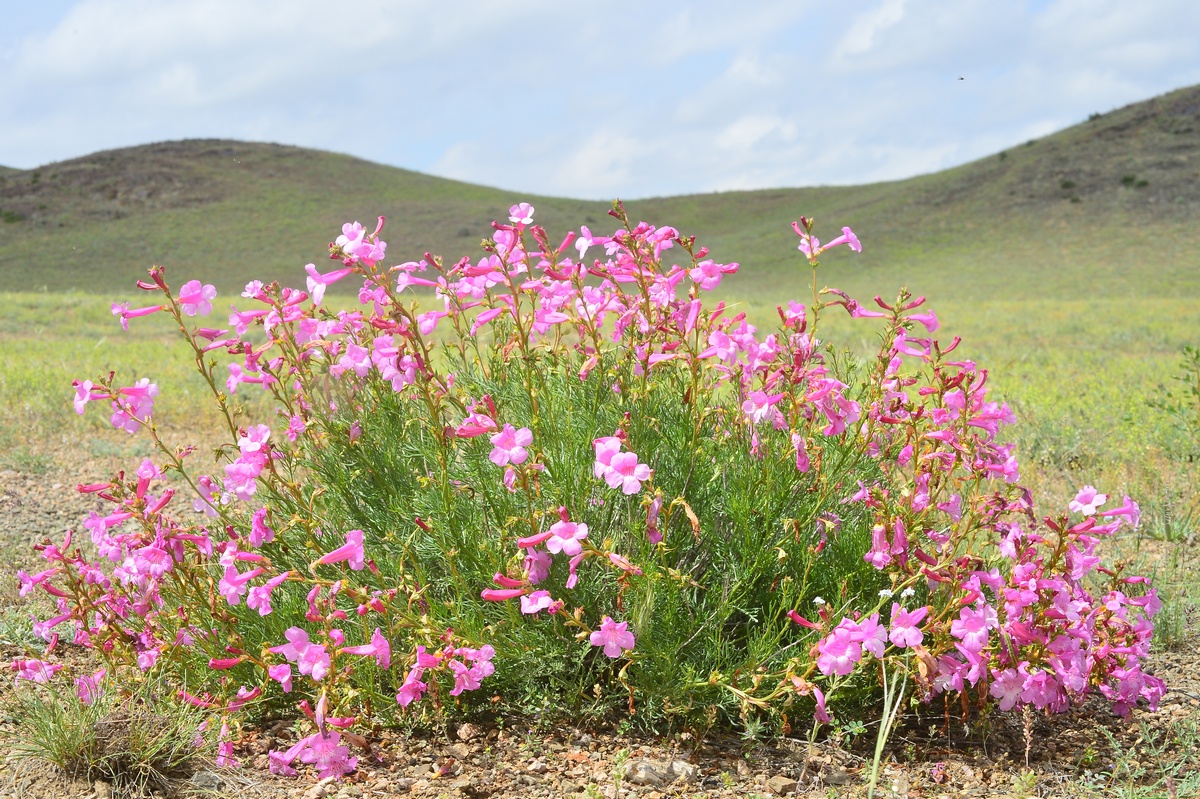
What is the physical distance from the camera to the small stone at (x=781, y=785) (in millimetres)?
2400

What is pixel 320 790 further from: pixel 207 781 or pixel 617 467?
pixel 617 467

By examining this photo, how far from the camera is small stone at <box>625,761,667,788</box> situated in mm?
2402

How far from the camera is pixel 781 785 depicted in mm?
2406

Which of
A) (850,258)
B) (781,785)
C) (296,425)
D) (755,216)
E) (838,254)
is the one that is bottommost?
(781,785)

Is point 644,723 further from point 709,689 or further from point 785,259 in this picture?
point 785,259

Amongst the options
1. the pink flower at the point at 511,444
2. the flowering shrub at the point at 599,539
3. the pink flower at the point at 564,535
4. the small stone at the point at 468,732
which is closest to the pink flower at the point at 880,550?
the flowering shrub at the point at 599,539

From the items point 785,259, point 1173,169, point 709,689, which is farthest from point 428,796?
point 1173,169

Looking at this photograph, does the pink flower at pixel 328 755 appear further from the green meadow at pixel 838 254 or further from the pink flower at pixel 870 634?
the green meadow at pixel 838 254

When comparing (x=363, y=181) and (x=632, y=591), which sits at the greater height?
(x=363, y=181)

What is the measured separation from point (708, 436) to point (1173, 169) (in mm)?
46445

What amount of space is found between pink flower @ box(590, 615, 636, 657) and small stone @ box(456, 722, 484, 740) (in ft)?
2.28

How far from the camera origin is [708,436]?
315 centimetres

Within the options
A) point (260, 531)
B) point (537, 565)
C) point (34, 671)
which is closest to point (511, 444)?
point (537, 565)

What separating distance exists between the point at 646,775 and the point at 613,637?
1.58 ft
